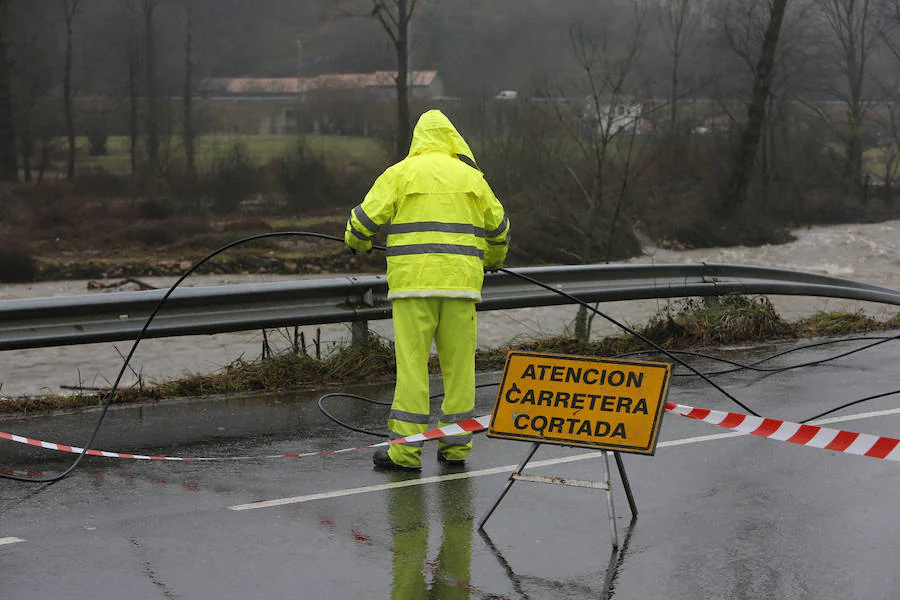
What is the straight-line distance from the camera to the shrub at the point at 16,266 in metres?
31.4

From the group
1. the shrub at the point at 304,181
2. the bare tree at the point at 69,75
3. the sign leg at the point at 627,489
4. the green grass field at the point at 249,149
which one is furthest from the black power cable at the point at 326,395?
the bare tree at the point at 69,75

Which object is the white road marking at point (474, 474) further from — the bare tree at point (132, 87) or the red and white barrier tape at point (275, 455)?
the bare tree at point (132, 87)

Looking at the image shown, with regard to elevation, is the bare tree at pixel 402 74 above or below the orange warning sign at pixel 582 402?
above

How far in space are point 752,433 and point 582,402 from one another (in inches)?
38.0

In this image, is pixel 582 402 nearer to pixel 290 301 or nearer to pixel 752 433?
pixel 752 433

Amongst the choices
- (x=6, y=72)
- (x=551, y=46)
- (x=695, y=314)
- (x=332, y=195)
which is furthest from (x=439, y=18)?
(x=695, y=314)

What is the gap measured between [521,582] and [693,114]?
136 ft

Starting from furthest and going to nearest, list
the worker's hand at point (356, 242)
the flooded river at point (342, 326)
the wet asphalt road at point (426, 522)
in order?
the flooded river at point (342, 326)
the worker's hand at point (356, 242)
the wet asphalt road at point (426, 522)

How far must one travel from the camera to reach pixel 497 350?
407 inches

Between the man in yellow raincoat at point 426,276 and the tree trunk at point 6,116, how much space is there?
1460 inches

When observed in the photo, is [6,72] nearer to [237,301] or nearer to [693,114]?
[693,114]

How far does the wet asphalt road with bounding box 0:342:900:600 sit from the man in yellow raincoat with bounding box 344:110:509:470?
1.10 ft

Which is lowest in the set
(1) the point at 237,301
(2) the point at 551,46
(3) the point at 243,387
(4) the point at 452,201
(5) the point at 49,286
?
(5) the point at 49,286

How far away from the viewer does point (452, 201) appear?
258 inches
